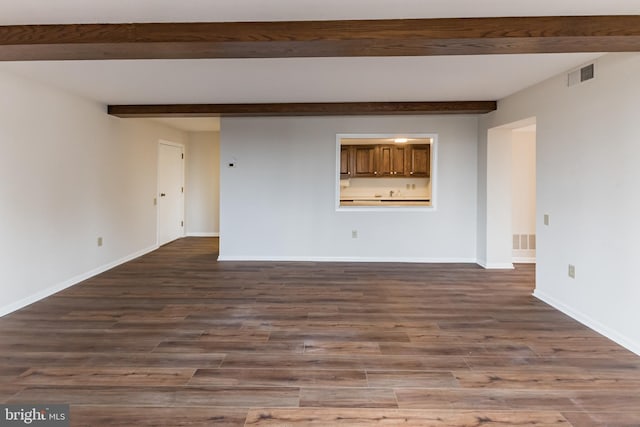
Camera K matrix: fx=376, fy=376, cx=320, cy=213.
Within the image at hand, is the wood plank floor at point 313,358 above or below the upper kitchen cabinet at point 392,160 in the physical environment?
below

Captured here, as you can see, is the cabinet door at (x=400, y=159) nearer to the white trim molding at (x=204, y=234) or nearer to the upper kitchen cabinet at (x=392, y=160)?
the upper kitchen cabinet at (x=392, y=160)

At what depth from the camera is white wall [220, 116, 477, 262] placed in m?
6.02

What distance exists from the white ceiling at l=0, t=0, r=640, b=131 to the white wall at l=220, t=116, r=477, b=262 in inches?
37.3

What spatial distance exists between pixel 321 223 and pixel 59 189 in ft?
11.7

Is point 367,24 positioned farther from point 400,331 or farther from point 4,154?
point 4,154

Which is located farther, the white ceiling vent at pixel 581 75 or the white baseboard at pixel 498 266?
the white baseboard at pixel 498 266

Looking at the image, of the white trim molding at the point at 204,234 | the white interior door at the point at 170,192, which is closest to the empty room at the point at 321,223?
the white interior door at the point at 170,192

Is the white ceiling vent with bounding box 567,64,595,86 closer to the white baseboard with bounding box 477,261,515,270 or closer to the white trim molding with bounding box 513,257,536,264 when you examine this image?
the white baseboard with bounding box 477,261,515,270

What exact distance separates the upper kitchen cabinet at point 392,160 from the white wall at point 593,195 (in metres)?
4.01

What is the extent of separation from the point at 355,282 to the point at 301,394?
268cm

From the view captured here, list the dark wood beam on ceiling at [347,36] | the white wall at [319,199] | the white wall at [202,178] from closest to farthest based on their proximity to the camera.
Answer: the dark wood beam on ceiling at [347,36] → the white wall at [319,199] → the white wall at [202,178]

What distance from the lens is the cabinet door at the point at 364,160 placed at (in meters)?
8.43

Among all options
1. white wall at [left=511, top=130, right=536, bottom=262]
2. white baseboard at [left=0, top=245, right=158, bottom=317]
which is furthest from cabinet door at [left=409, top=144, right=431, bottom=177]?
white baseboard at [left=0, top=245, right=158, bottom=317]

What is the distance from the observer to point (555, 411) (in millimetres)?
2074
